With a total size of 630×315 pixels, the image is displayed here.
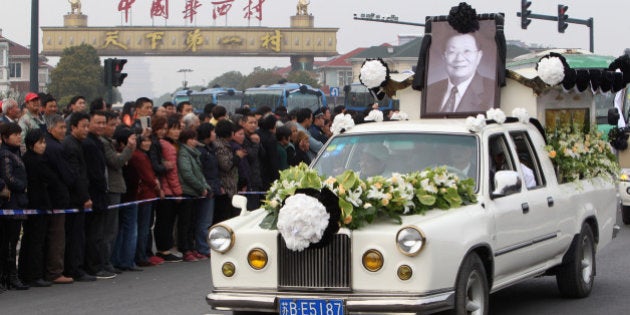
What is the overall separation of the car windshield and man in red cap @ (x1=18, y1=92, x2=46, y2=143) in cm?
571

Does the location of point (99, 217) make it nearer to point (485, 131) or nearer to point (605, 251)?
point (485, 131)

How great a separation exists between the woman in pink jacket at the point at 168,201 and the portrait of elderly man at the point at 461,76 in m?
3.82

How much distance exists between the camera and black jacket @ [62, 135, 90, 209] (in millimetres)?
13266

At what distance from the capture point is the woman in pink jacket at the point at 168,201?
49.6ft

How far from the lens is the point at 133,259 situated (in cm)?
1461

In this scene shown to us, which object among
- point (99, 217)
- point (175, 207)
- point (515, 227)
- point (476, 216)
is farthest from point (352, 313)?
point (175, 207)

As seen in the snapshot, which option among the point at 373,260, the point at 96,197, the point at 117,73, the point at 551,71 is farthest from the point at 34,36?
the point at 373,260

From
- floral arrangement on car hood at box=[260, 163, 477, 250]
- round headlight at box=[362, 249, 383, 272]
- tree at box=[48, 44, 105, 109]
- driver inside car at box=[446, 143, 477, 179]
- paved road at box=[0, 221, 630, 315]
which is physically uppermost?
tree at box=[48, 44, 105, 109]

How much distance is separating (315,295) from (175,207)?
7.18 meters

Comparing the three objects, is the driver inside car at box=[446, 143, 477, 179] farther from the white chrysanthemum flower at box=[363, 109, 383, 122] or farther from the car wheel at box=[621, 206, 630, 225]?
the car wheel at box=[621, 206, 630, 225]

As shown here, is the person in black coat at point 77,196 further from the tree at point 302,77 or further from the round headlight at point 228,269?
the tree at point 302,77

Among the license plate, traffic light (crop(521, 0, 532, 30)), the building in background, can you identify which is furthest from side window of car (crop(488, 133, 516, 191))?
the building in background

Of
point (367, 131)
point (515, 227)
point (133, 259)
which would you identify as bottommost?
point (133, 259)

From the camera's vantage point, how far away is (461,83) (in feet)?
41.9
